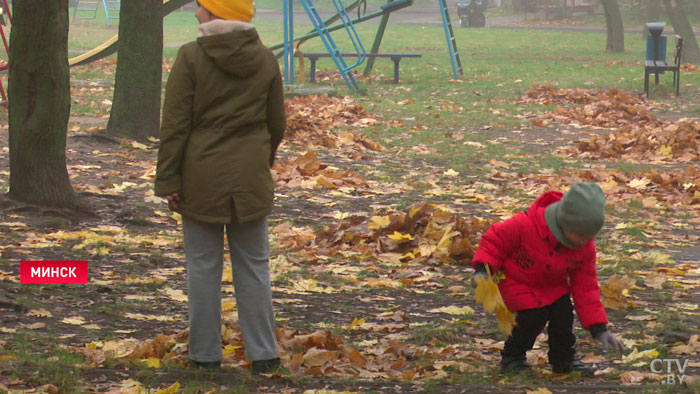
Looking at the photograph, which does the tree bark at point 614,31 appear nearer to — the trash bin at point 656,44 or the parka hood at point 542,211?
the trash bin at point 656,44

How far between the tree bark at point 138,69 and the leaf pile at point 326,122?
1862mm

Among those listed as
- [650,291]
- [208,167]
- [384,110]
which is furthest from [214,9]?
[384,110]

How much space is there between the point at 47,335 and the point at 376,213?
13.1ft

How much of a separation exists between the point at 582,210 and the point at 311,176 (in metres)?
6.34

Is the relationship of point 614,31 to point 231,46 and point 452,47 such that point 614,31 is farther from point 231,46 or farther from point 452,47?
point 231,46

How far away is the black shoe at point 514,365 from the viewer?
4.49 meters

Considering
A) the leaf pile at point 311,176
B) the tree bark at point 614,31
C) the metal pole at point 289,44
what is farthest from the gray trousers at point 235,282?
the tree bark at point 614,31

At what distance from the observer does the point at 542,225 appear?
4.27m

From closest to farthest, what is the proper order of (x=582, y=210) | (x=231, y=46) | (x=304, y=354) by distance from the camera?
(x=582, y=210) < (x=231, y=46) < (x=304, y=354)

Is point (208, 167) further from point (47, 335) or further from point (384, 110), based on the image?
point (384, 110)

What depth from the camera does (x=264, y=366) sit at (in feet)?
14.5

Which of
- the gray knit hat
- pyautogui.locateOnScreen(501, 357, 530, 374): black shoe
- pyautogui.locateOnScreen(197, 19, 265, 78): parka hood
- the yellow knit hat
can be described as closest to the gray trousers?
pyautogui.locateOnScreen(197, 19, 265, 78): parka hood

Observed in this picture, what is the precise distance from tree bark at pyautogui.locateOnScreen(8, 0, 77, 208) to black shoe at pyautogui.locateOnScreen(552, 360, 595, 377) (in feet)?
15.2

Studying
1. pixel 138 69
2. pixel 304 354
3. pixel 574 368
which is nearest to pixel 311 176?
pixel 138 69
